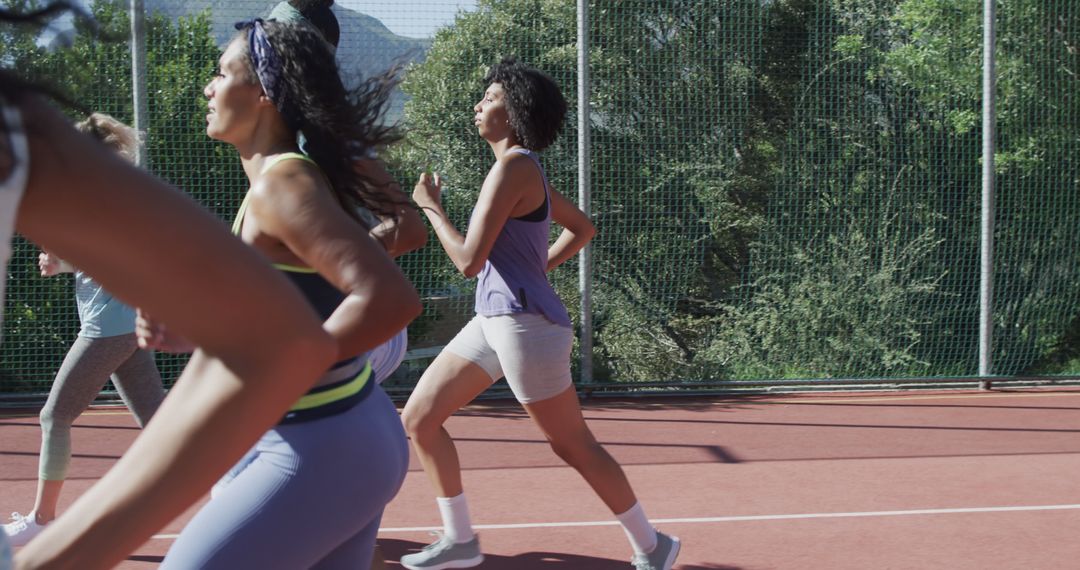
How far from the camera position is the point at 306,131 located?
238cm

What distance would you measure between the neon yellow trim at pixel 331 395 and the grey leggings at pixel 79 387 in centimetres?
279

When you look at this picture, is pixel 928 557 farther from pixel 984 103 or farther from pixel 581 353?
pixel 984 103

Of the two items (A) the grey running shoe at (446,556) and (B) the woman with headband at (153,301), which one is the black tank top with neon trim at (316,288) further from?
(A) the grey running shoe at (446,556)

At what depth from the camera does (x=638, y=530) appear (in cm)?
423

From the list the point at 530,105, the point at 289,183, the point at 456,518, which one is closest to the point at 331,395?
the point at 289,183

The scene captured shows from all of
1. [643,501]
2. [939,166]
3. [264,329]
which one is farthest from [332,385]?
[939,166]

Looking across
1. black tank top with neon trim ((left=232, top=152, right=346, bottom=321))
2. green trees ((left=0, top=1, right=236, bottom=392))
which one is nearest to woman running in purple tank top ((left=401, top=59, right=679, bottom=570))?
black tank top with neon trim ((left=232, top=152, right=346, bottom=321))

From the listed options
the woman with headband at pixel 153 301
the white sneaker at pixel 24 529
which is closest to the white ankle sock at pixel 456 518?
the white sneaker at pixel 24 529

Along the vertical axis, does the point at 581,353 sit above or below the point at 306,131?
below

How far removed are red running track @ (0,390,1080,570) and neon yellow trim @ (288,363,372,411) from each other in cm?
262

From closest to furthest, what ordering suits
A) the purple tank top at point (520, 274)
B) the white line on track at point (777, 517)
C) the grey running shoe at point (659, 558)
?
the purple tank top at point (520, 274), the grey running shoe at point (659, 558), the white line on track at point (777, 517)

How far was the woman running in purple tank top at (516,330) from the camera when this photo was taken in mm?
4004

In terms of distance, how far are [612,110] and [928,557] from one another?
491cm

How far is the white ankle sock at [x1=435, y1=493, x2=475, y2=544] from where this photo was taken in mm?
4387
